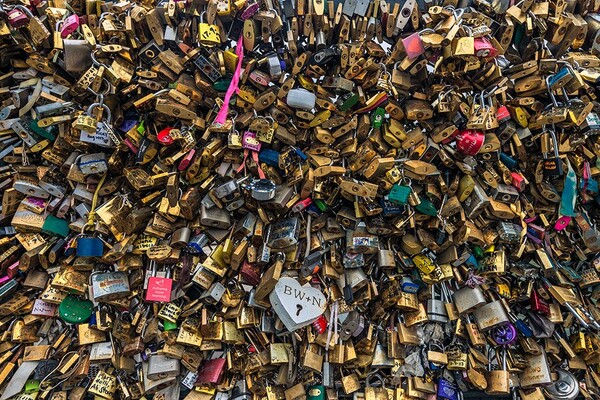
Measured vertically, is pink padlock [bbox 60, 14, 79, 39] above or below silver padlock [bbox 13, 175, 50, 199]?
above

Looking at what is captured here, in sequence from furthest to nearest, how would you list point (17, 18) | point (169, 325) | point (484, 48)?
point (169, 325) → point (17, 18) → point (484, 48)

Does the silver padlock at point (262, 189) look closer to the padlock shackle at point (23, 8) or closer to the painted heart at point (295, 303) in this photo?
the painted heart at point (295, 303)

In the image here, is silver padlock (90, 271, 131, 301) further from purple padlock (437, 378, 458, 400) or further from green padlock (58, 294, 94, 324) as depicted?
purple padlock (437, 378, 458, 400)

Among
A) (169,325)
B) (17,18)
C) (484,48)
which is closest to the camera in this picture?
(484,48)

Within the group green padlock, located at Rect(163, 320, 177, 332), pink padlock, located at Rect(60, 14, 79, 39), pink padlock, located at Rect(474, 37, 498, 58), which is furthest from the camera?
green padlock, located at Rect(163, 320, 177, 332)

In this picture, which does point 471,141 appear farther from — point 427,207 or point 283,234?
point 283,234

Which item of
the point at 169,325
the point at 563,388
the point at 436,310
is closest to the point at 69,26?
the point at 169,325

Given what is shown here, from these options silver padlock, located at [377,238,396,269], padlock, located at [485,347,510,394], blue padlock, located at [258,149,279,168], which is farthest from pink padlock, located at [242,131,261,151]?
padlock, located at [485,347,510,394]
